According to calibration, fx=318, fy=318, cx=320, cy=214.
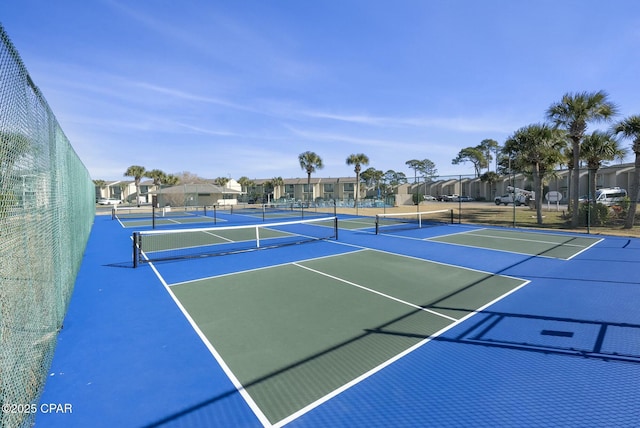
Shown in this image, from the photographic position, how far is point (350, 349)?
454cm

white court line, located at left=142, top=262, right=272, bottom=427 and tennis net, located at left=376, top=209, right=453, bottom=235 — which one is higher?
tennis net, located at left=376, top=209, right=453, bottom=235

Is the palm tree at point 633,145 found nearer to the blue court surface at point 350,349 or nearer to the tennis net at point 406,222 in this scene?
the tennis net at point 406,222

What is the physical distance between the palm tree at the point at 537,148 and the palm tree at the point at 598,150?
1685mm

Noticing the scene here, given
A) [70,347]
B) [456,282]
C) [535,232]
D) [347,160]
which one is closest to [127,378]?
[70,347]

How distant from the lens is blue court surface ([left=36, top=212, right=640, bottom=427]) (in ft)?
10.7

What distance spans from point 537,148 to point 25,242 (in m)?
25.3

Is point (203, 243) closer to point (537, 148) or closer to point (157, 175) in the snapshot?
point (537, 148)

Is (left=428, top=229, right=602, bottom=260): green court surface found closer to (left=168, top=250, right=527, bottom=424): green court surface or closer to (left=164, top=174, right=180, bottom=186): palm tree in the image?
(left=168, top=250, right=527, bottom=424): green court surface

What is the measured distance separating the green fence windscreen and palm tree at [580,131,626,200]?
24.9 metres

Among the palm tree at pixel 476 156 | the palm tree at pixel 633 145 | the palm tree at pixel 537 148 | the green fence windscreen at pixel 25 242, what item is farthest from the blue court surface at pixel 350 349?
the palm tree at pixel 476 156

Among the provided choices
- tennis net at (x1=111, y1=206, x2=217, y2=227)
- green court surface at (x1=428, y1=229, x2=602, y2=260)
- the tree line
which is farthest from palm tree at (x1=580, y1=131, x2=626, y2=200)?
tennis net at (x1=111, y1=206, x2=217, y2=227)

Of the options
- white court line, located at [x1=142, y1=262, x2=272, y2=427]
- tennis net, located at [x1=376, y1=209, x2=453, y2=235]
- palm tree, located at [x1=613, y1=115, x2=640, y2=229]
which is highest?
palm tree, located at [x1=613, y1=115, x2=640, y2=229]

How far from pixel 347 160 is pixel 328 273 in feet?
130

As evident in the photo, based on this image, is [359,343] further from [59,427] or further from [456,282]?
[456,282]
